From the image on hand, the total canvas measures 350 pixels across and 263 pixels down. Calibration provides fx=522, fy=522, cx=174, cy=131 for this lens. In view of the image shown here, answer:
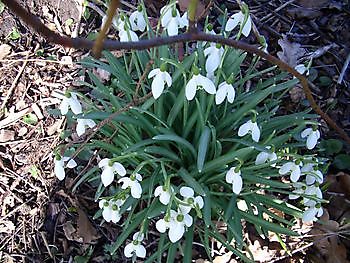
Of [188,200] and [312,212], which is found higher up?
[188,200]

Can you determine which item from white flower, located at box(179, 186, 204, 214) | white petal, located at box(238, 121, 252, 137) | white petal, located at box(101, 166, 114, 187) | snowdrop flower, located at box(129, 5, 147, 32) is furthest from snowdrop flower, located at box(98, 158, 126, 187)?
snowdrop flower, located at box(129, 5, 147, 32)

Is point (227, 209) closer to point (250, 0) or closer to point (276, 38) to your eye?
point (276, 38)

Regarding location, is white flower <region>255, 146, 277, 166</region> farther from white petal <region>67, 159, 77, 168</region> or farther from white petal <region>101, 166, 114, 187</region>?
white petal <region>67, 159, 77, 168</region>

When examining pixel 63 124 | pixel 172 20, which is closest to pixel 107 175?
pixel 172 20

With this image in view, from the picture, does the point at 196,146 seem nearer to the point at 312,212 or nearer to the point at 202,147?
the point at 202,147

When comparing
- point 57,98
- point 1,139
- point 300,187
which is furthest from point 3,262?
point 300,187

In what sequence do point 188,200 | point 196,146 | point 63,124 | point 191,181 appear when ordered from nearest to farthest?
→ point 188,200 → point 191,181 → point 196,146 → point 63,124

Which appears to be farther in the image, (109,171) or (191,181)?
(191,181)
